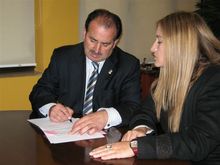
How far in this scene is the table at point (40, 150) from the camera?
4.94 ft

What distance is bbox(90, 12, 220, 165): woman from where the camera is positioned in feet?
5.19

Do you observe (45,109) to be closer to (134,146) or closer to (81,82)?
(81,82)

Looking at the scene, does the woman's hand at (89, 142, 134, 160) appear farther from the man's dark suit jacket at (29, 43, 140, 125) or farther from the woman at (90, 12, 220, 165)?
the man's dark suit jacket at (29, 43, 140, 125)

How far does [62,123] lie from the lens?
2.01 metres

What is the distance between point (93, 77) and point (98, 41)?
0.92 ft

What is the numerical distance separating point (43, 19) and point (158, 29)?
7.54 ft

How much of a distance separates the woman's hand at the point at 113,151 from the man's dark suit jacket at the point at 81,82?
31.5 inches

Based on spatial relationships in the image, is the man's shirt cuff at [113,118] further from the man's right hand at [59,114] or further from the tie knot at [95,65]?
the tie knot at [95,65]

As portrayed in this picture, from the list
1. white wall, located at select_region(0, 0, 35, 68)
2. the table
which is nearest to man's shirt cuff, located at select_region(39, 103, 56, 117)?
the table

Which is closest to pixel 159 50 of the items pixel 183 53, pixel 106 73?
pixel 183 53

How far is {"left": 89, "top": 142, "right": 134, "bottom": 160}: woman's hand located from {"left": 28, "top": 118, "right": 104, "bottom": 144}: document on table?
22 cm

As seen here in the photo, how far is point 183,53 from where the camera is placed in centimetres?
175

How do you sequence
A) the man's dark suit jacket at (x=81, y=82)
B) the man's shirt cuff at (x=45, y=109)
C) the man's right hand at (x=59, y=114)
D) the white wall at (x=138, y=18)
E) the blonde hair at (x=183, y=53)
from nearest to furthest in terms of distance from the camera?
the blonde hair at (x=183, y=53) → the man's right hand at (x=59, y=114) → the man's shirt cuff at (x=45, y=109) → the man's dark suit jacket at (x=81, y=82) → the white wall at (x=138, y=18)

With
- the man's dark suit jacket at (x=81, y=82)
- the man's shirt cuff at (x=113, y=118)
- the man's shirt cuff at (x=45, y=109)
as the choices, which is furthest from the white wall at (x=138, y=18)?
the man's shirt cuff at (x=113, y=118)
